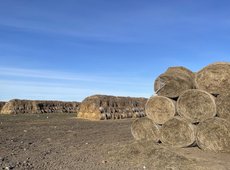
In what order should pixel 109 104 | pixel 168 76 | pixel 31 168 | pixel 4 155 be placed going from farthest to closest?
pixel 109 104
pixel 168 76
pixel 4 155
pixel 31 168

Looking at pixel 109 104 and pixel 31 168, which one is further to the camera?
pixel 109 104

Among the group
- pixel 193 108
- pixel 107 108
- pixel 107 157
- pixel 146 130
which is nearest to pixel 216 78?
pixel 193 108

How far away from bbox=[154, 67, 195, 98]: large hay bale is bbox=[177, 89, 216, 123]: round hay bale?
436mm

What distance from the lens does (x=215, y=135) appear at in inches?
421

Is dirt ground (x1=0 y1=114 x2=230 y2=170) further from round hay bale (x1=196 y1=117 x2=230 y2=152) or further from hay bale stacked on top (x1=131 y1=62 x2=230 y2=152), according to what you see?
hay bale stacked on top (x1=131 y1=62 x2=230 y2=152)

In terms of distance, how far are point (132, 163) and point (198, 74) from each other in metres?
3.74

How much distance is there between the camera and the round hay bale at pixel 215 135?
34.6ft

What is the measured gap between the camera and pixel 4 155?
10.7 m

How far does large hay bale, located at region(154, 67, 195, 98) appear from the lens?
1197 centimetres

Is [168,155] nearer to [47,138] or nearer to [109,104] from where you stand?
[47,138]

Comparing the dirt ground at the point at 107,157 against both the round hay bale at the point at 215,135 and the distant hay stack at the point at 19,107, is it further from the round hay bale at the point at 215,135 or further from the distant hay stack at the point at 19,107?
the distant hay stack at the point at 19,107

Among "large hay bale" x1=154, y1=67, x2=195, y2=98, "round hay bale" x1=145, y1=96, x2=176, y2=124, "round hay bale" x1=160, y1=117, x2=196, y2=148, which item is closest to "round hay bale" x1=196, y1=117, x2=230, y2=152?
"round hay bale" x1=160, y1=117, x2=196, y2=148

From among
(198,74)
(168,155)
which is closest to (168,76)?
(198,74)

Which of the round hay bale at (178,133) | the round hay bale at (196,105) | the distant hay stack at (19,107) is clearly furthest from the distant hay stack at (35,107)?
the round hay bale at (196,105)
